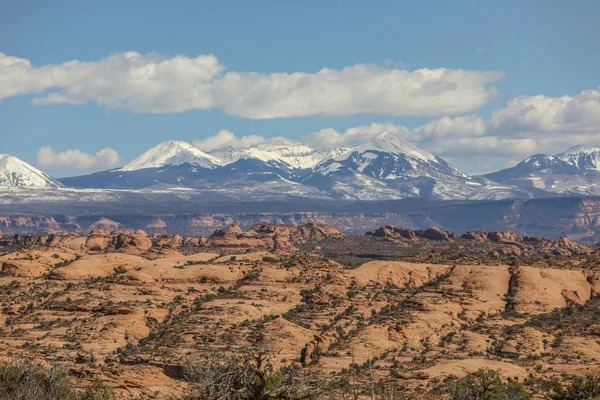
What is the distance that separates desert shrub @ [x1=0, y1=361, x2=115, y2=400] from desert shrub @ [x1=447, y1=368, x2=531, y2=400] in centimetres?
2356

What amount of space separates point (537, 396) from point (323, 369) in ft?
60.6

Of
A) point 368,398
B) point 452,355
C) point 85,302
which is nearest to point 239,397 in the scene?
point 368,398

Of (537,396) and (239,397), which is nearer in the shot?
(239,397)

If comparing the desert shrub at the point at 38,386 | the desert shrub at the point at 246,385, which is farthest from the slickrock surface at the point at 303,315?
the desert shrub at the point at 246,385

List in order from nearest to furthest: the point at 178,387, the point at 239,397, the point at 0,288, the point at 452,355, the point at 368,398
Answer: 1. the point at 239,397
2. the point at 368,398
3. the point at 178,387
4. the point at 452,355
5. the point at 0,288

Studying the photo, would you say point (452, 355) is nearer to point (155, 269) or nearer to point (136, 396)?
point (136, 396)

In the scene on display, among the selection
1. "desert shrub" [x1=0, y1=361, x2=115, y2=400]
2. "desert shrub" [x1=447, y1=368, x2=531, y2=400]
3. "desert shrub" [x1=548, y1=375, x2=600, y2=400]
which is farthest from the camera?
"desert shrub" [x1=548, y1=375, x2=600, y2=400]

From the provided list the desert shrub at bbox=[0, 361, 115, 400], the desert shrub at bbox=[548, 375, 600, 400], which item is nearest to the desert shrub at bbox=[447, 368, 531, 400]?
the desert shrub at bbox=[548, 375, 600, 400]

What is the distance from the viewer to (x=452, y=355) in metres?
88.6

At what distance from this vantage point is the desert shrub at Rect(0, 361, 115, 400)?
5409 centimetres

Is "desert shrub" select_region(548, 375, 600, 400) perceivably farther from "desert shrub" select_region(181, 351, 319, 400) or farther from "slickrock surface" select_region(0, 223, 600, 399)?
"desert shrub" select_region(181, 351, 319, 400)

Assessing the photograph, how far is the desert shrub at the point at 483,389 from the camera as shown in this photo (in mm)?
64688

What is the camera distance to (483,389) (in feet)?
221

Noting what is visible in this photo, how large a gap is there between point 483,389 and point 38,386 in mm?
30669
